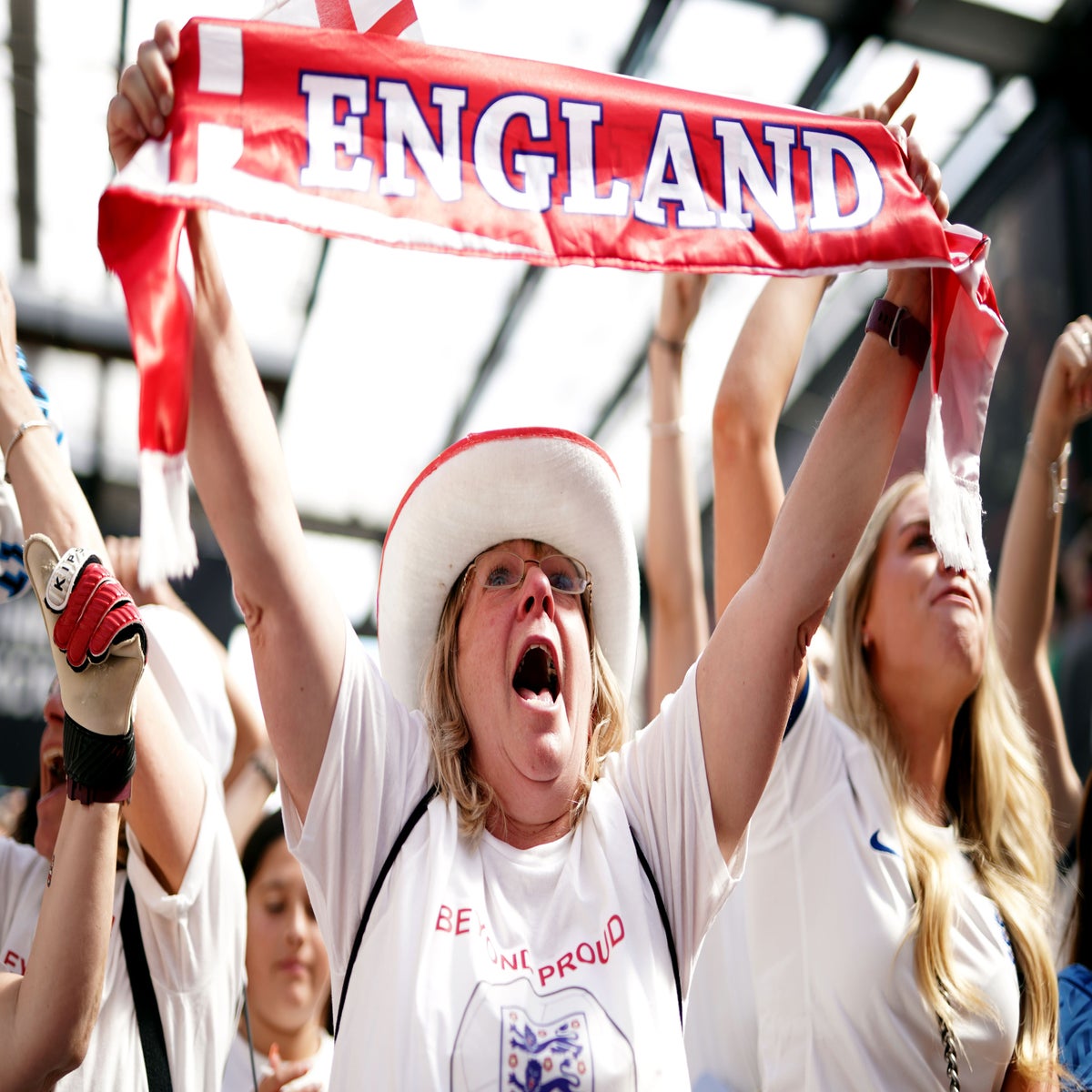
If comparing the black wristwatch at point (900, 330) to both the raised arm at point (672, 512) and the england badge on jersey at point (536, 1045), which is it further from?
the england badge on jersey at point (536, 1045)

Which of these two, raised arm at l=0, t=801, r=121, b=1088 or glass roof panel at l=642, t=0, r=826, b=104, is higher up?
glass roof panel at l=642, t=0, r=826, b=104

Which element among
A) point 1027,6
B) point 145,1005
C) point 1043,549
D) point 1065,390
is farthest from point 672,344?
point 1027,6

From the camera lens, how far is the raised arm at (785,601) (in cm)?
189

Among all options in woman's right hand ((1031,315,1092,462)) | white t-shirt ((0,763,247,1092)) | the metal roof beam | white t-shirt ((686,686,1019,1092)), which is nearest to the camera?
white t-shirt ((0,763,247,1092))

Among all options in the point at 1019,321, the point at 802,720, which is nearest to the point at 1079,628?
the point at 1019,321

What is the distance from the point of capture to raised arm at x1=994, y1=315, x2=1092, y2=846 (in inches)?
122

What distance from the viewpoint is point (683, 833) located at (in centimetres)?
194

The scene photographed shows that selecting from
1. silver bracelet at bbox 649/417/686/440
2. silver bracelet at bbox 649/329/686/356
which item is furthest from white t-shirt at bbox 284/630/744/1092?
silver bracelet at bbox 649/329/686/356

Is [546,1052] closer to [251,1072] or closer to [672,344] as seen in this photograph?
[251,1072]

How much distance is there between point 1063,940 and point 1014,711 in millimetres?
526

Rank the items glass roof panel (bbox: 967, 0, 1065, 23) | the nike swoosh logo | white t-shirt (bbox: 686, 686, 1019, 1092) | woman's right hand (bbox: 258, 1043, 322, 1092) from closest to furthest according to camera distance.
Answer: white t-shirt (bbox: 686, 686, 1019, 1092), the nike swoosh logo, woman's right hand (bbox: 258, 1043, 322, 1092), glass roof panel (bbox: 967, 0, 1065, 23)

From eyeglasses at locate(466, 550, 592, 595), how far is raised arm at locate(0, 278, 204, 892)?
21.7 inches

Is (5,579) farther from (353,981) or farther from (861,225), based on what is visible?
(861,225)

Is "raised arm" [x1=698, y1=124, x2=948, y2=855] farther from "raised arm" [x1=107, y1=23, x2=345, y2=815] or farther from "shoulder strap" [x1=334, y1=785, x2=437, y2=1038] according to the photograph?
"raised arm" [x1=107, y1=23, x2=345, y2=815]
